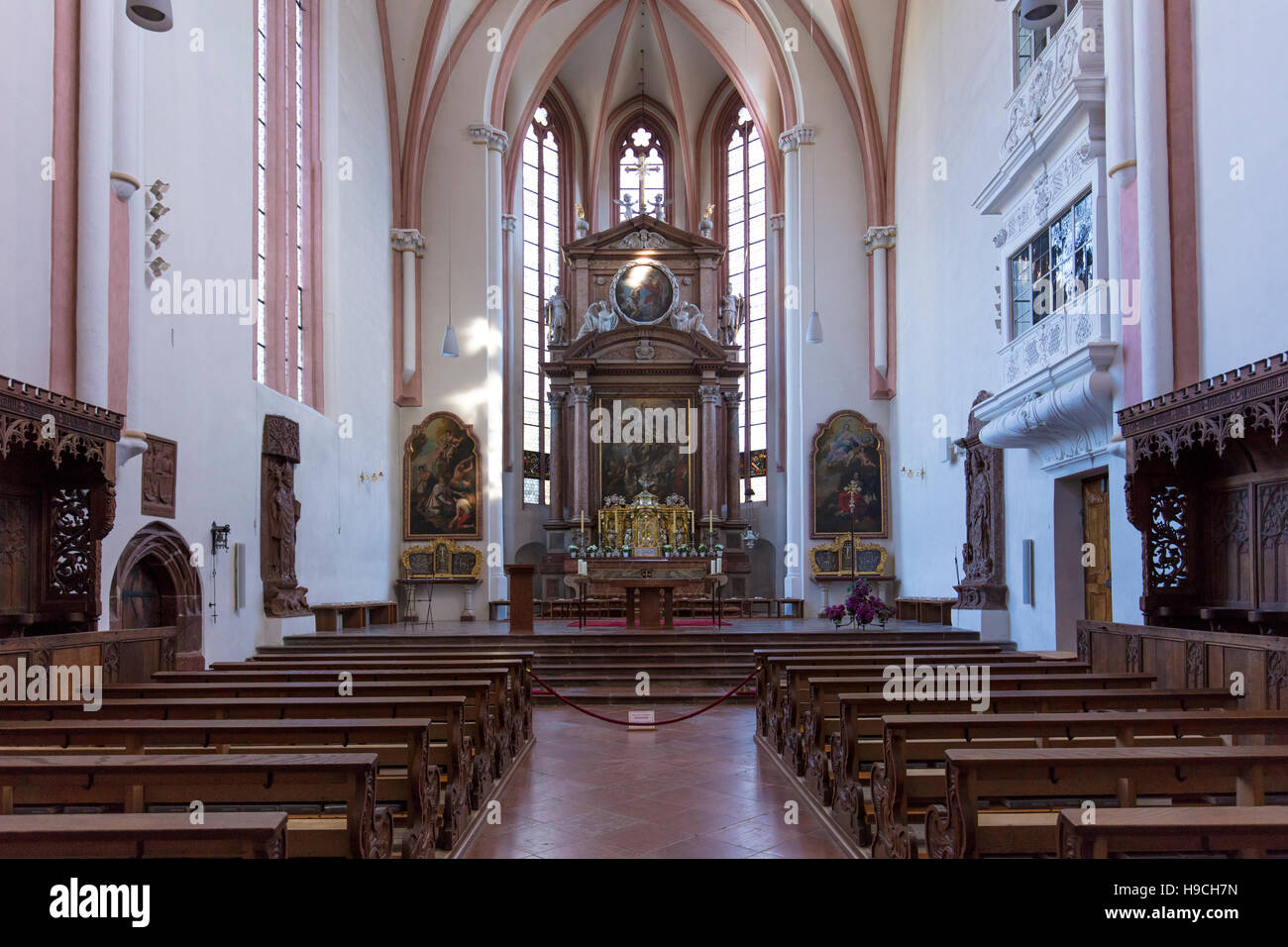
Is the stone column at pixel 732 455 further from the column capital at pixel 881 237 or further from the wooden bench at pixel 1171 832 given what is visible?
the wooden bench at pixel 1171 832

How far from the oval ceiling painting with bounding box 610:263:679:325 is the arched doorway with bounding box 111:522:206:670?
46.9ft

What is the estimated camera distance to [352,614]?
57.7ft

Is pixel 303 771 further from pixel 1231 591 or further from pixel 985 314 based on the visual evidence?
pixel 985 314

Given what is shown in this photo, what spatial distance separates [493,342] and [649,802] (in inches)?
658

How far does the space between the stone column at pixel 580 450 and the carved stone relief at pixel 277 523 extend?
951cm

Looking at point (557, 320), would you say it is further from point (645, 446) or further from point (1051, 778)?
point (1051, 778)

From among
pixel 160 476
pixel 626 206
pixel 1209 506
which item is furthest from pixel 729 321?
pixel 1209 506

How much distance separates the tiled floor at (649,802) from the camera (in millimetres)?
5785

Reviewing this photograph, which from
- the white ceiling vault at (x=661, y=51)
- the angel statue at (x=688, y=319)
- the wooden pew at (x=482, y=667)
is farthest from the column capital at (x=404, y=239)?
the wooden pew at (x=482, y=667)

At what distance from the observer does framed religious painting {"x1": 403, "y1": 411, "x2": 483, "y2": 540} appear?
2173 centimetres

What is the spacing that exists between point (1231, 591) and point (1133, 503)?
1.08 metres
